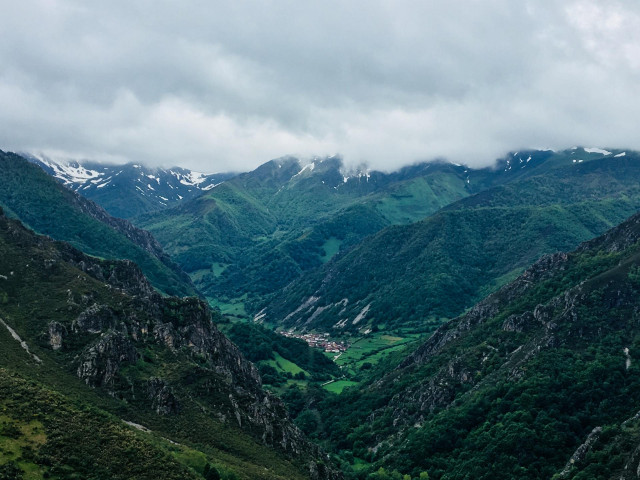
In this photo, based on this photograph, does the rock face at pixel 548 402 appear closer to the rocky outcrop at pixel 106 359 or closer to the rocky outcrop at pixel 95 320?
the rocky outcrop at pixel 106 359

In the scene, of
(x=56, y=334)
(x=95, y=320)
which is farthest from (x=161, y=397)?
(x=95, y=320)

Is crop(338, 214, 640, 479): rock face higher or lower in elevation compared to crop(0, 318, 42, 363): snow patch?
lower

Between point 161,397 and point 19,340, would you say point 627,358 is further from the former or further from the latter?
point 19,340

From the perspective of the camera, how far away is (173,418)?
122 metres

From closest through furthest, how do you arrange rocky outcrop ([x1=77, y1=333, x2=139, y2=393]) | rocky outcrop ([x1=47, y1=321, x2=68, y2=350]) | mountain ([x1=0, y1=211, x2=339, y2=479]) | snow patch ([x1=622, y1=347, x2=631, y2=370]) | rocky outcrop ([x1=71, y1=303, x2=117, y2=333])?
1. mountain ([x1=0, y1=211, x2=339, y2=479])
2. rocky outcrop ([x1=77, y1=333, x2=139, y2=393])
3. rocky outcrop ([x1=47, y1=321, x2=68, y2=350])
4. rocky outcrop ([x1=71, y1=303, x2=117, y2=333])
5. snow patch ([x1=622, y1=347, x2=631, y2=370])

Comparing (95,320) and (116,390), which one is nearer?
(116,390)

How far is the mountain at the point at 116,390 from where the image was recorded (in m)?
89.8

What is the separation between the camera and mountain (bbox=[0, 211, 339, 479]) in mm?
89750

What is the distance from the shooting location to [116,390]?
12419 cm

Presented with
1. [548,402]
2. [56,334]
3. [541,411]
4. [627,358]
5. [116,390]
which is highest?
[56,334]

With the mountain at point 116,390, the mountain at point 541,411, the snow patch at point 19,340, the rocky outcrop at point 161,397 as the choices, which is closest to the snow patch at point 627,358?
the mountain at point 541,411

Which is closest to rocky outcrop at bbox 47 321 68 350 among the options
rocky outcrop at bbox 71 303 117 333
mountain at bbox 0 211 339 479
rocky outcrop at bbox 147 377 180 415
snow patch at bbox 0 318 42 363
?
mountain at bbox 0 211 339 479

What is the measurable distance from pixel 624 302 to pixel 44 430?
169594 millimetres

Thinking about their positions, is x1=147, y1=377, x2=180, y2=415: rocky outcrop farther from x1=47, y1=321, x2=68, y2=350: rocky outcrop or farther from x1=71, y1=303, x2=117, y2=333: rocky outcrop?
x1=47, y1=321, x2=68, y2=350: rocky outcrop
